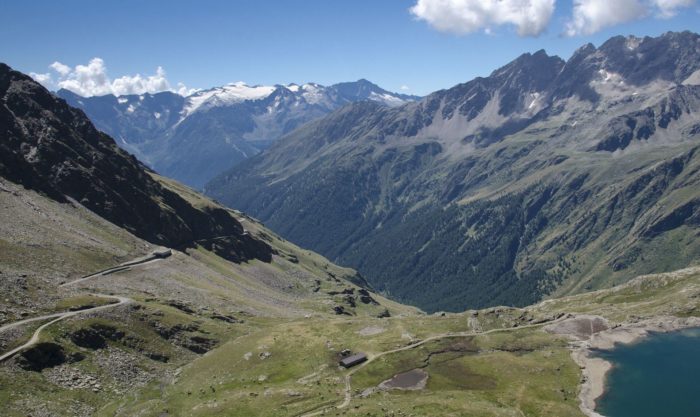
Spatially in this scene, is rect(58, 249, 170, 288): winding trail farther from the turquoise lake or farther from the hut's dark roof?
the turquoise lake

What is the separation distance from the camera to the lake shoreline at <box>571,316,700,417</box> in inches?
4498

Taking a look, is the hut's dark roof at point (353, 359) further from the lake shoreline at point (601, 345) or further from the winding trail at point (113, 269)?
the winding trail at point (113, 269)

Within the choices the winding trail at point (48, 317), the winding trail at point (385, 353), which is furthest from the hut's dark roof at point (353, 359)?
the winding trail at point (48, 317)

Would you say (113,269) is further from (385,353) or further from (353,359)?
(385,353)

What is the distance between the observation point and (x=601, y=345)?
141 metres

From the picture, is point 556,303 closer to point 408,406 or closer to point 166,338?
point 408,406

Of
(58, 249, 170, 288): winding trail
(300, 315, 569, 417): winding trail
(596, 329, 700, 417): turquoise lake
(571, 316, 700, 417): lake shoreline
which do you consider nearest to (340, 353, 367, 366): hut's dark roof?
(300, 315, 569, 417): winding trail

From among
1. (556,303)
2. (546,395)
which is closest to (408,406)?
(546,395)

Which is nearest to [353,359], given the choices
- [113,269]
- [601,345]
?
[601,345]

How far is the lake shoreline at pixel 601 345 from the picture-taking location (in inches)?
4498

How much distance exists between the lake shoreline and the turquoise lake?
1.72m

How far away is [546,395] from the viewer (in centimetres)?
11244

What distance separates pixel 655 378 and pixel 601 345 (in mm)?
15926

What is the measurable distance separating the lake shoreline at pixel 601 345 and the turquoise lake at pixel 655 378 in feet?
5.65
